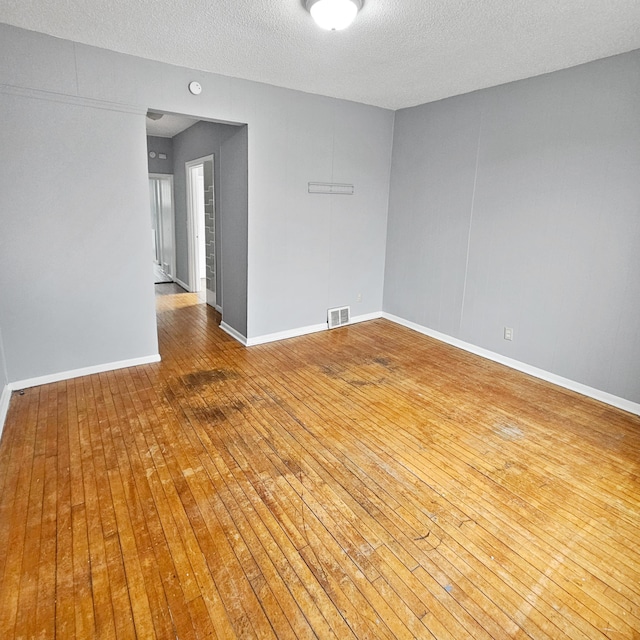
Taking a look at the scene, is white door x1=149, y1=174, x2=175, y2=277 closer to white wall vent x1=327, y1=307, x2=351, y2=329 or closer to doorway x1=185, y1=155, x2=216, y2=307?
doorway x1=185, y1=155, x2=216, y2=307

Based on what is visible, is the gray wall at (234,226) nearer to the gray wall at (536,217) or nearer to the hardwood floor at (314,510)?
the hardwood floor at (314,510)

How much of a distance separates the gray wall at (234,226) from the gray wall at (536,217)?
2.14m

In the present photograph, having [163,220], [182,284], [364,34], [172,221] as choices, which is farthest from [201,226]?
[364,34]

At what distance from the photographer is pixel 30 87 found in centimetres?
308

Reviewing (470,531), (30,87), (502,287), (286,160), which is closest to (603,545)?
(470,531)

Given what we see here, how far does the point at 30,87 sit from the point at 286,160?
7.63 ft

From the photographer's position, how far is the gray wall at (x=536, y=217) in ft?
11.0

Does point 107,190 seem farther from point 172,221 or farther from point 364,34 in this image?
point 172,221

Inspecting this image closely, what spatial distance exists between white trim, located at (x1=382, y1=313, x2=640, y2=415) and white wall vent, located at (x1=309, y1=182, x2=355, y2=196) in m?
1.88

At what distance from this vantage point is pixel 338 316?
5.45m

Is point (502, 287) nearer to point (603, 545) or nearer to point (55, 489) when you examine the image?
point (603, 545)

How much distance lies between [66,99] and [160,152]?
171 inches

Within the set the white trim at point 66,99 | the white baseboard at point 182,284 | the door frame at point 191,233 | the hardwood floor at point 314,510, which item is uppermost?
the white trim at point 66,99

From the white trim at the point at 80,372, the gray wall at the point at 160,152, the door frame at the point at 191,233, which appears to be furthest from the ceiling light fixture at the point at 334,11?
the gray wall at the point at 160,152
